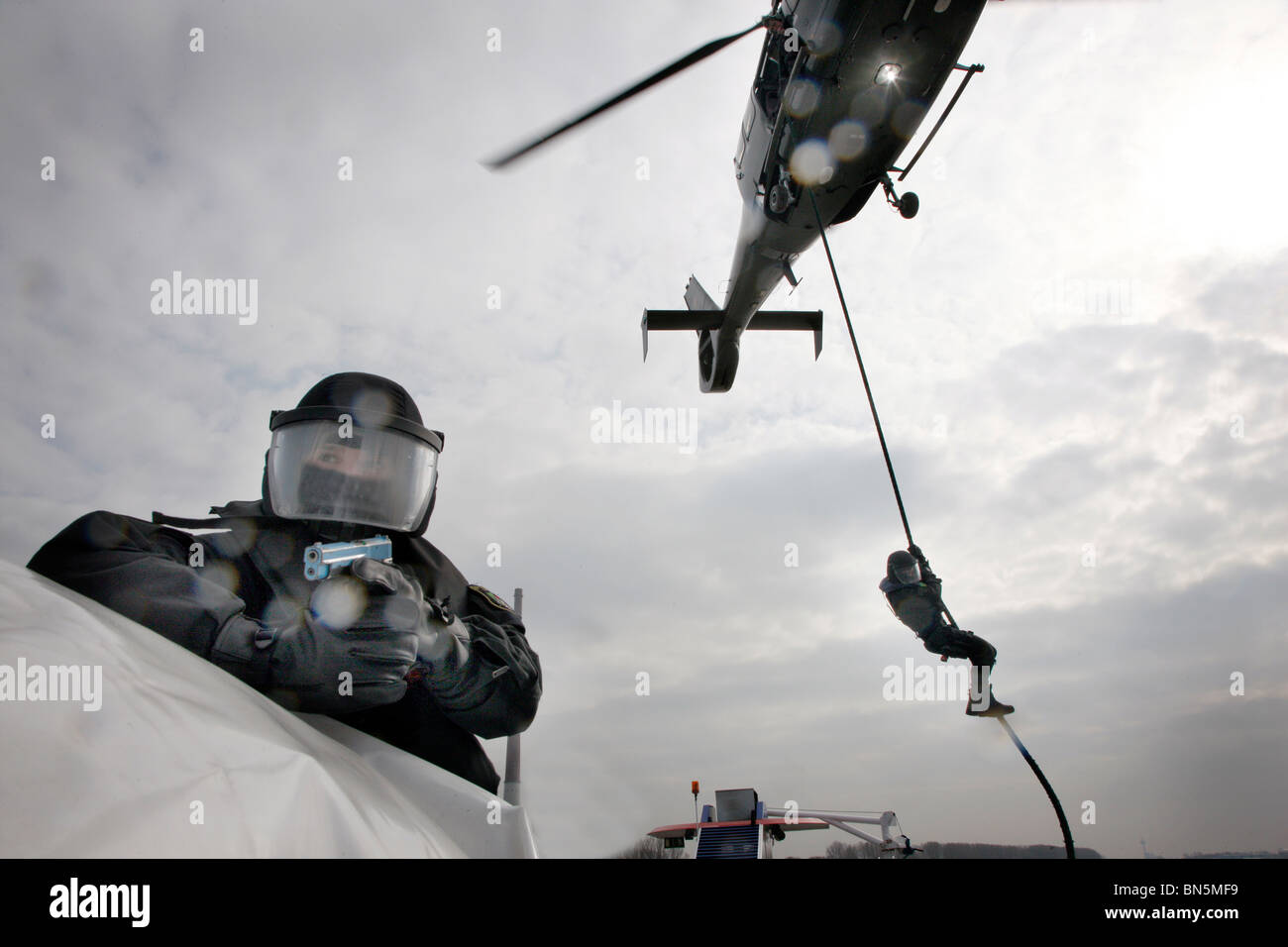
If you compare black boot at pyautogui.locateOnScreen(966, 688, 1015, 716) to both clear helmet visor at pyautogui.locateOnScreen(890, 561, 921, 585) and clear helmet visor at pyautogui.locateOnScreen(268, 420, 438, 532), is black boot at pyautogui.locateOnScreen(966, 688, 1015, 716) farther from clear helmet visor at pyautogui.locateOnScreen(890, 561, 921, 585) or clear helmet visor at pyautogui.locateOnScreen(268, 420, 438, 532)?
clear helmet visor at pyautogui.locateOnScreen(268, 420, 438, 532)

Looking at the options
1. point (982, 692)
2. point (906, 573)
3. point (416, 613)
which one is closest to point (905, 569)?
point (906, 573)

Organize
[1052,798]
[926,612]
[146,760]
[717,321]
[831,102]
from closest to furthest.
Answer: [146,760] < [1052,798] < [926,612] < [831,102] < [717,321]

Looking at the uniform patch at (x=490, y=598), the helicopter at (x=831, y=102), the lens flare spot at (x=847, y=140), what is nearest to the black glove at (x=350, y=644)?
the uniform patch at (x=490, y=598)

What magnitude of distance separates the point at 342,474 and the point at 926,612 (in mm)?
2136

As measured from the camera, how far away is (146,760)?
915mm

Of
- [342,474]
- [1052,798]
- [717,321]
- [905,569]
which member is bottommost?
[1052,798]

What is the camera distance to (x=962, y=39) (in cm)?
614

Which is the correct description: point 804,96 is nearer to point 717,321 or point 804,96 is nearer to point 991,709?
point 717,321

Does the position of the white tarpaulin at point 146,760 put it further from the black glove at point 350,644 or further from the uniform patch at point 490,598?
the uniform patch at point 490,598
